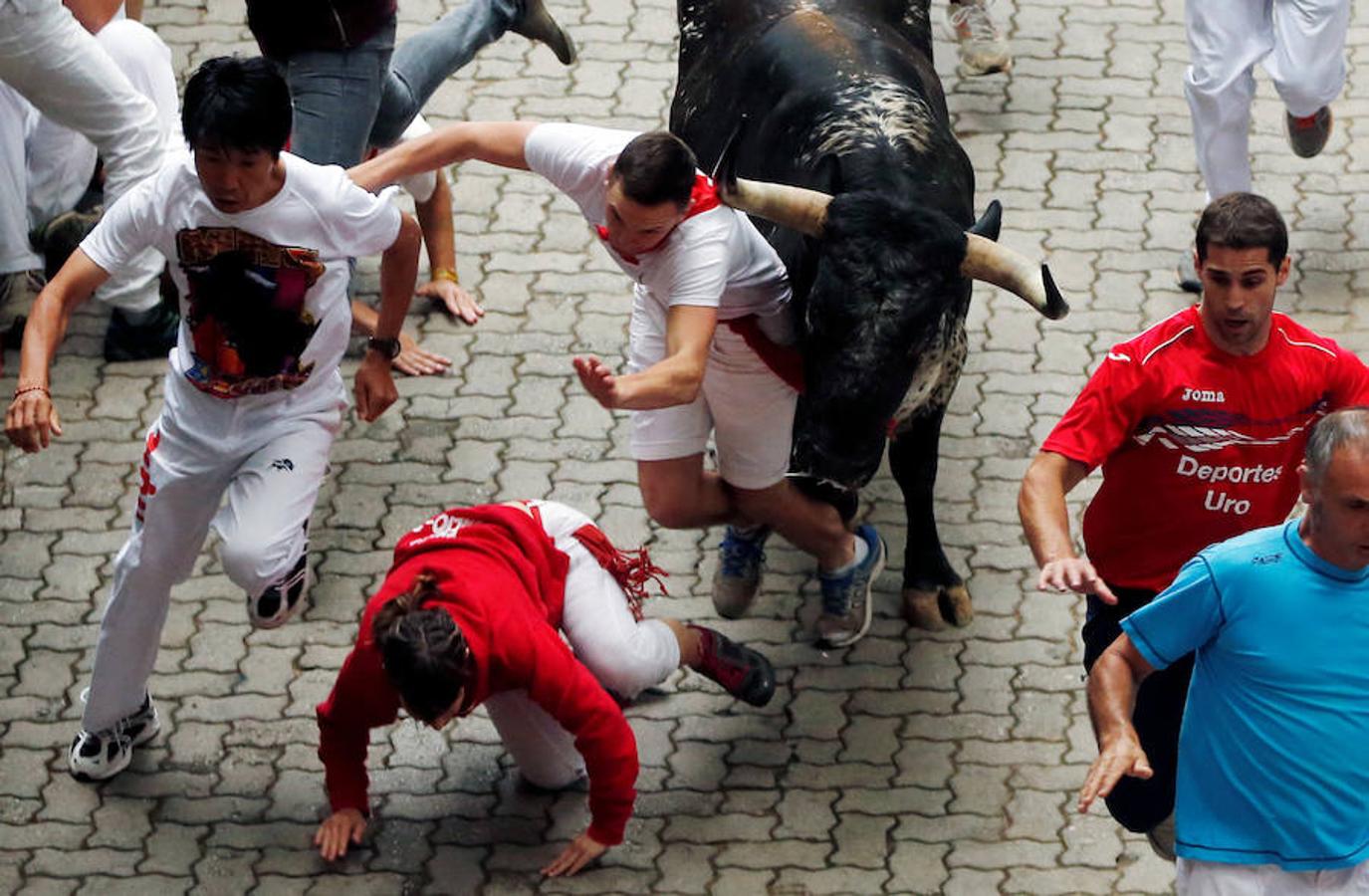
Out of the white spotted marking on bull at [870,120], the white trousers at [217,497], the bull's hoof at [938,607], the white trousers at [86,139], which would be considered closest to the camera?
the white trousers at [217,497]

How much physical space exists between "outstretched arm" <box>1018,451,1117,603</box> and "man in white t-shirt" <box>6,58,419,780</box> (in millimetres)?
1977

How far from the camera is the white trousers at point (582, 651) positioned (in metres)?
6.04

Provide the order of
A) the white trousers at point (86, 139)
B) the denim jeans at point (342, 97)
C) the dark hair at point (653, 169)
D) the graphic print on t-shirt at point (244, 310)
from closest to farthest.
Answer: the dark hair at point (653, 169)
the graphic print on t-shirt at point (244, 310)
the denim jeans at point (342, 97)
the white trousers at point (86, 139)

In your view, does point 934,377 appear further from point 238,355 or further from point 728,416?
point 238,355

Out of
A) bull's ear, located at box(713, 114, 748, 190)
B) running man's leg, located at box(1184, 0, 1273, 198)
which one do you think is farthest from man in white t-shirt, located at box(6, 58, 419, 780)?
running man's leg, located at box(1184, 0, 1273, 198)

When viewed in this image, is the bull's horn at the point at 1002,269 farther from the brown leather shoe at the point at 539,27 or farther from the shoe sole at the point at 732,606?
the brown leather shoe at the point at 539,27

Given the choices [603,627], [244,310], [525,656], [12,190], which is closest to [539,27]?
[12,190]

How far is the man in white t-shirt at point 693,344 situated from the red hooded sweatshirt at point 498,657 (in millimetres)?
560

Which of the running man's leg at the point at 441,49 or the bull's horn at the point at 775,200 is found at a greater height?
the bull's horn at the point at 775,200

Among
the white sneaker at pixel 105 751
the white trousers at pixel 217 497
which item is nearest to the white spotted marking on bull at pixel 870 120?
the white trousers at pixel 217 497

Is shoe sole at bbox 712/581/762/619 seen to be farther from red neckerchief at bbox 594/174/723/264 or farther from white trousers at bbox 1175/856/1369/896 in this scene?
white trousers at bbox 1175/856/1369/896

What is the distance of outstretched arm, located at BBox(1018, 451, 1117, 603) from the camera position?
4789 millimetres

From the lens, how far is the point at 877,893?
235 inches

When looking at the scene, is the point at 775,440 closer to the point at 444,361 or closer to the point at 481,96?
the point at 444,361
